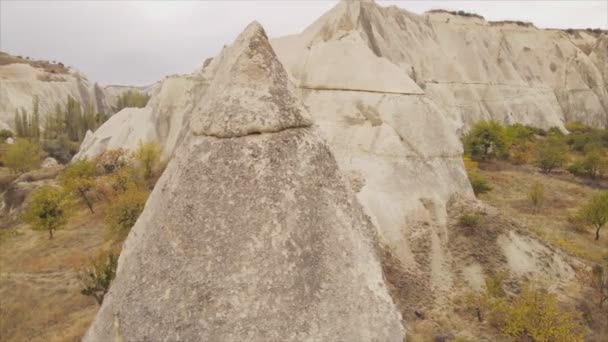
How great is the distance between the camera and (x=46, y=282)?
14.9 metres

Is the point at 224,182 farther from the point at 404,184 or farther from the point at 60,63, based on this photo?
the point at 60,63

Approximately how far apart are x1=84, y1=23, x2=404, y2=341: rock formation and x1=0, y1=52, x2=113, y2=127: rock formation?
63205mm

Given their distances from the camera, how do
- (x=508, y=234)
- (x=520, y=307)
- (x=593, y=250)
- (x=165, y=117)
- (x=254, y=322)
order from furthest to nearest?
(x=165, y=117)
(x=593, y=250)
(x=508, y=234)
(x=520, y=307)
(x=254, y=322)

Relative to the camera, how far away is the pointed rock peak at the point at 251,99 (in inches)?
166

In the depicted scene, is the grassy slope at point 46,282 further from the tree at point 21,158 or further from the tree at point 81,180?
the tree at point 21,158

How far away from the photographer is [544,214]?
808 inches

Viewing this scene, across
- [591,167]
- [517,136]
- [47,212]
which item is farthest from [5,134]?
[591,167]

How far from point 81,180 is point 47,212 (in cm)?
546

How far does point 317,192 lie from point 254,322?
138cm

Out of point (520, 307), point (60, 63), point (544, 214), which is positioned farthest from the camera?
point (60, 63)

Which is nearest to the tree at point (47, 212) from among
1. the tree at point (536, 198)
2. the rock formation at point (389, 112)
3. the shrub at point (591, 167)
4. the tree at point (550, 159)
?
the rock formation at point (389, 112)

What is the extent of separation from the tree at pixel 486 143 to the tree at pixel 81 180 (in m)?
27.1

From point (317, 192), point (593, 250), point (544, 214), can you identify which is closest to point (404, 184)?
point (317, 192)

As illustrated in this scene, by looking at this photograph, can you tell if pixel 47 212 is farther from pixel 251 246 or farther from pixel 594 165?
pixel 594 165
